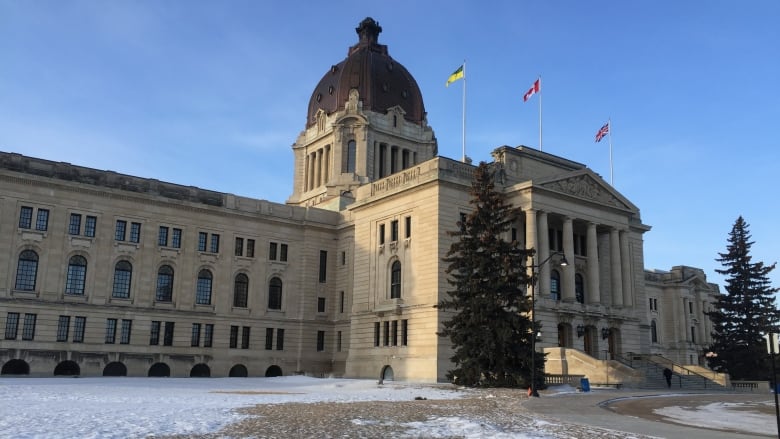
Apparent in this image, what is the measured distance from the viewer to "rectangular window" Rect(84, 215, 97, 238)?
5356 cm

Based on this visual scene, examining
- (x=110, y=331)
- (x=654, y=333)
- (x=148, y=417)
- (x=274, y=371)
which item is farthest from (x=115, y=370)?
Answer: (x=654, y=333)

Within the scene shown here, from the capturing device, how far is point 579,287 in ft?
192

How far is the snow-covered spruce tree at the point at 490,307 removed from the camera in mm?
38812

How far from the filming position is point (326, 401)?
26922mm

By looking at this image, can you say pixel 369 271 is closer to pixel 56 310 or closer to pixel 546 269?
pixel 546 269

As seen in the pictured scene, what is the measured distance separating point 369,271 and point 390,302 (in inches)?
181

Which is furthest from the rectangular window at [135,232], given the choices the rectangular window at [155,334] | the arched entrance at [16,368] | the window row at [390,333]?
the window row at [390,333]

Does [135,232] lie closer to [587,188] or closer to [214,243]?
[214,243]

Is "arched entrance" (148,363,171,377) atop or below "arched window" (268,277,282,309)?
below

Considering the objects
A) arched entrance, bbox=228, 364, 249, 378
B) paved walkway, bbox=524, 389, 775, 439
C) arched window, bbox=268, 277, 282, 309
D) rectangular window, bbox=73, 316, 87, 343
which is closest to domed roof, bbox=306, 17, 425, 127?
arched window, bbox=268, 277, 282, 309

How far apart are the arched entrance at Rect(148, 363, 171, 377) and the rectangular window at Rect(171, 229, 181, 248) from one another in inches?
369

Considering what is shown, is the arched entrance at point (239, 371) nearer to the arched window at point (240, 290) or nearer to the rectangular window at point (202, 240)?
the arched window at point (240, 290)

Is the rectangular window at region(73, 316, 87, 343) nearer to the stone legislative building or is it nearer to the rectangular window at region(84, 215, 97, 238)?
the stone legislative building

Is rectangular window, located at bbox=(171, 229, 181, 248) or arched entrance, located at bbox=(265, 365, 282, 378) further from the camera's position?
arched entrance, located at bbox=(265, 365, 282, 378)
